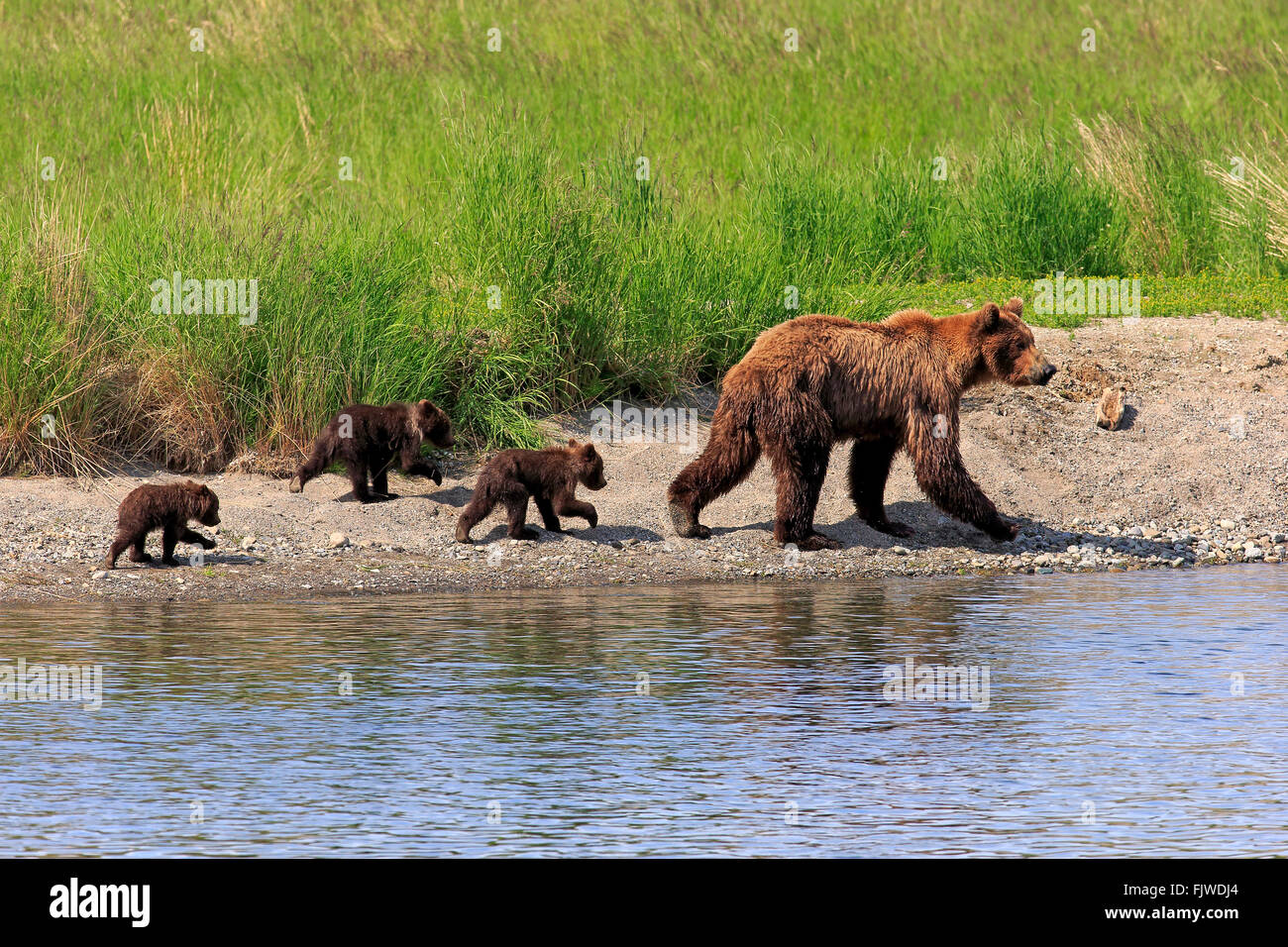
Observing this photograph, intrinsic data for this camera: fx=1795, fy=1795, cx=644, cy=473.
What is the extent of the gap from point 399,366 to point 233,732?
584 centimetres

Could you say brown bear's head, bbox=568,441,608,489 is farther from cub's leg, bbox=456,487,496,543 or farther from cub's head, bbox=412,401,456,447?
cub's head, bbox=412,401,456,447

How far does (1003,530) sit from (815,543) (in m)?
1.24

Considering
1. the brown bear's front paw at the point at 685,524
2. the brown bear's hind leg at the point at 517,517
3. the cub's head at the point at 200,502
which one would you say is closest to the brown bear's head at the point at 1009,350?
the brown bear's front paw at the point at 685,524

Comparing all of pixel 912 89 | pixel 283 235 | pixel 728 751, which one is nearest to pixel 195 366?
pixel 283 235

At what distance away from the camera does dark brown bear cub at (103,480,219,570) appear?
10.3 m

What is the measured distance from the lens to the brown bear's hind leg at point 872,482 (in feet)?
38.2

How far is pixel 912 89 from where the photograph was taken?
25.4 m

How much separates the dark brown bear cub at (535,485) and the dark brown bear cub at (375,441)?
0.65 metres

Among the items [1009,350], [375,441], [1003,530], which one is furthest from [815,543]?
[375,441]

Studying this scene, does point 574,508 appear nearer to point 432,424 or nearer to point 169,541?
point 432,424

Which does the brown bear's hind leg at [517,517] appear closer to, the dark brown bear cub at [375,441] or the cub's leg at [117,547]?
the dark brown bear cub at [375,441]

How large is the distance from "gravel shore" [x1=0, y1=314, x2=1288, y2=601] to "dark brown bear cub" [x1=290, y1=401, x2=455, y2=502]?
22 cm

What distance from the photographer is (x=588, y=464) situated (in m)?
11.3

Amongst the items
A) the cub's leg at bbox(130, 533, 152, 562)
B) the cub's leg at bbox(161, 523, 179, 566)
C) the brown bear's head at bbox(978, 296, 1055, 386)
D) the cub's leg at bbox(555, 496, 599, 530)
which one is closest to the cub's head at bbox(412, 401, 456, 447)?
the cub's leg at bbox(555, 496, 599, 530)
